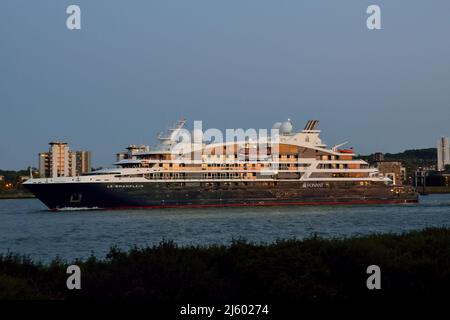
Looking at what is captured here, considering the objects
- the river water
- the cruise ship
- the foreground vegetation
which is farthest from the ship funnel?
the foreground vegetation

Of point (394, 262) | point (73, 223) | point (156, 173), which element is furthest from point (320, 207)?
point (394, 262)

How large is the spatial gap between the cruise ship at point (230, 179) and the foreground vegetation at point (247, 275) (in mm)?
55876

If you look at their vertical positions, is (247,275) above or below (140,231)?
above

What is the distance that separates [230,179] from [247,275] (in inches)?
2553

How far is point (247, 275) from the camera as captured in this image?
1571 centimetres

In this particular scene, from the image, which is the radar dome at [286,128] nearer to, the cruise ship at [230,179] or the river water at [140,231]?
the cruise ship at [230,179]

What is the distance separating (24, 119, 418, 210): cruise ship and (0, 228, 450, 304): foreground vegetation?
55876 mm

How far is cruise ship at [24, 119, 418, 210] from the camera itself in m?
73.2

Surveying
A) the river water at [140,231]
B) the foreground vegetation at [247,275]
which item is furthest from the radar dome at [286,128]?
the foreground vegetation at [247,275]

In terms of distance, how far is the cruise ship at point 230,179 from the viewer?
240 feet

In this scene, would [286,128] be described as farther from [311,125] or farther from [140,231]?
[140,231]

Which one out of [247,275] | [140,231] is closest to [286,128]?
[140,231]
